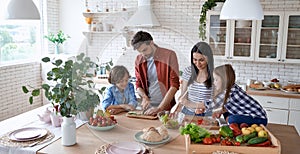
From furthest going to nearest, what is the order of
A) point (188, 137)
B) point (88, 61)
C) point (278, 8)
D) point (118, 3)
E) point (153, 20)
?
point (118, 3) < point (278, 8) < point (88, 61) < point (153, 20) < point (188, 137)

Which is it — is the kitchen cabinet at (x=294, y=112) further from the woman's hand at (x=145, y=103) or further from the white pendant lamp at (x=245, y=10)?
the woman's hand at (x=145, y=103)

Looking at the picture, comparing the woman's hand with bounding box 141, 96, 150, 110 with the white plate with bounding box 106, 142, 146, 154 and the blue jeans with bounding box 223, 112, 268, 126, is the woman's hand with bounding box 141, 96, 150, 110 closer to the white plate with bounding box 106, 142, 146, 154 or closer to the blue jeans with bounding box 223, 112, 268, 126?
the white plate with bounding box 106, 142, 146, 154

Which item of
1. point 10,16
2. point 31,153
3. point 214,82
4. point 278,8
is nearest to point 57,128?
point 31,153

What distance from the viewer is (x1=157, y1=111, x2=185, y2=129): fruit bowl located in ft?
6.19

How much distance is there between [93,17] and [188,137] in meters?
3.59

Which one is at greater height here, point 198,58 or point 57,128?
point 198,58

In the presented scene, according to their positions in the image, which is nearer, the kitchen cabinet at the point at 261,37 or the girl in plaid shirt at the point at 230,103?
the girl in plaid shirt at the point at 230,103

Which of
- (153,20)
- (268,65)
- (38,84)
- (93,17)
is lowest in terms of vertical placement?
(38,84)

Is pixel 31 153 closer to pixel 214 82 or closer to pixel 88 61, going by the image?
pixel 88 61

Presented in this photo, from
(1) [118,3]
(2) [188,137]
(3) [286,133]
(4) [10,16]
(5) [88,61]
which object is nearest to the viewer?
(2) [188,137]

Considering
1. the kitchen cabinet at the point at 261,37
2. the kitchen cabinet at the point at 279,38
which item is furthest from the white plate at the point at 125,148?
the kitchen cabinet at the point at 279,38

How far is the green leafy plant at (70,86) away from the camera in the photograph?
1.68m

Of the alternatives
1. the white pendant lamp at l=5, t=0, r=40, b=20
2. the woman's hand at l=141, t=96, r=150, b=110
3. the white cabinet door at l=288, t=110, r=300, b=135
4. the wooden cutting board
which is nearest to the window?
the white pendant lamp at l=5, t=0, r=40, b=20

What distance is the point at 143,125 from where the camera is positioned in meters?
1.99
